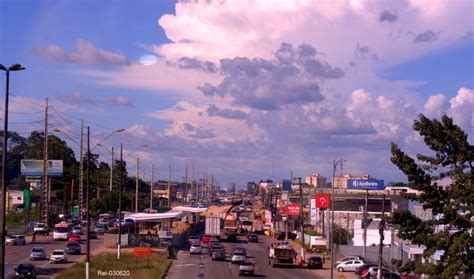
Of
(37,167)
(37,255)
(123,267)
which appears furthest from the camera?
(37,167)

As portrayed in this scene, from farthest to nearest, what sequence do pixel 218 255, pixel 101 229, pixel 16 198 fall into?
pixel 16 198
pixel 101 229
pixel 218 255

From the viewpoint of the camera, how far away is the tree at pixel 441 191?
27.8 m

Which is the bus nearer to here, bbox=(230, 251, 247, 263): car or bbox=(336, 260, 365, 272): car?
bbox=(230, 251, 247, 263): car

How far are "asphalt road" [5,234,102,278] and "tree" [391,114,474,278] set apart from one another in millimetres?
31715

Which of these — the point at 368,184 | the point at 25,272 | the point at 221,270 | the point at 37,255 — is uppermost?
the point at 368,184

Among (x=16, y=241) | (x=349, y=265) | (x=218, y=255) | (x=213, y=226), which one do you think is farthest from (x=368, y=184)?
(x=16, y=241)

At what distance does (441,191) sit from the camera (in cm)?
2861

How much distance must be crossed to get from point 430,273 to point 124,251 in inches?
2064

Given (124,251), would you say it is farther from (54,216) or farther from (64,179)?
(64,179)

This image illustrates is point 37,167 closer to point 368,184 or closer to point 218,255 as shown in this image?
point 368,184

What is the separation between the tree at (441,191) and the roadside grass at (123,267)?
91.8ft

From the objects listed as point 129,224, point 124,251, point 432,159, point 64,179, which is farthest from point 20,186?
point 432,159

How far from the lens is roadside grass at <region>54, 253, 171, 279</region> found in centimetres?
5331

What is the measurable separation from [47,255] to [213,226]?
114 ft
